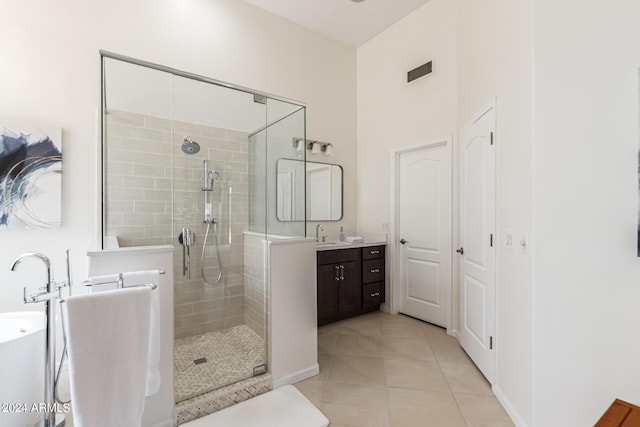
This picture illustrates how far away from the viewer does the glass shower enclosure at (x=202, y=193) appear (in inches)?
79.0

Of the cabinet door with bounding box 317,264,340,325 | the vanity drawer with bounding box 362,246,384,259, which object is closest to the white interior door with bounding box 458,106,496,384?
the vanity drawer with bounding box 362,246,384,259

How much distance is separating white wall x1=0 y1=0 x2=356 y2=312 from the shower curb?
4.47 feet

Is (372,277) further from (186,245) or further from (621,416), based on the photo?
(621,416)

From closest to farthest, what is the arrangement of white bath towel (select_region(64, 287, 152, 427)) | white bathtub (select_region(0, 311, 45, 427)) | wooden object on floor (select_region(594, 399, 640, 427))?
wooden object on floor (select_region(594, 399, 640, 427)) < white bath towel (select_region(64, 287, 152, 427)) < white bathtub (select_region(0, 311, 45, 427))

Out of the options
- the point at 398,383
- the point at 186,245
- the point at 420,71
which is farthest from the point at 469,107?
the point at 186,245

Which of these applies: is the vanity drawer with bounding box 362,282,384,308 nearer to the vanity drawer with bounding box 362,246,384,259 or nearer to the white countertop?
the vanity drawer with bounding box 362,246,384,259

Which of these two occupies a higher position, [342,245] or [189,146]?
[189,146]

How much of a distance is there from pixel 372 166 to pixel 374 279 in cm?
157

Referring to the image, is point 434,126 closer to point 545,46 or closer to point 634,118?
point 545,46

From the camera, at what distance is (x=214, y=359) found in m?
2.34

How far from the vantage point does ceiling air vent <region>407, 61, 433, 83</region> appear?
3391mm

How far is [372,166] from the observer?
163 inches

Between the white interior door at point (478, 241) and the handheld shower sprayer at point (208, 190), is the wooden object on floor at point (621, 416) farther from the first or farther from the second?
the handheld shower sprayer at point (208, 190)

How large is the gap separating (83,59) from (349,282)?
3390 millimetres
